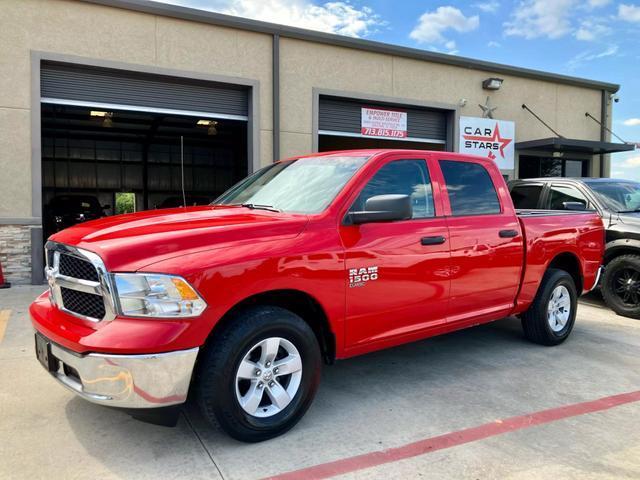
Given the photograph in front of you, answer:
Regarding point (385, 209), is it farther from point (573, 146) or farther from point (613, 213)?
point (573, 146)

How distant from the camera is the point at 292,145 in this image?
10.9 m

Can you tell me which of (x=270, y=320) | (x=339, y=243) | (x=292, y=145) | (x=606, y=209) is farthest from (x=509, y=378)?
(x=292, y=145)

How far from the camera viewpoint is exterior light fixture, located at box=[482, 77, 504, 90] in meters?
13.5

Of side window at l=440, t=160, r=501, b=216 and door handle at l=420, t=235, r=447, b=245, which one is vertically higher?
side window at l=440, t=160, r=501, b=216

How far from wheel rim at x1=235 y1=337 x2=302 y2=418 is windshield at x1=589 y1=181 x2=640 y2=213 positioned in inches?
234

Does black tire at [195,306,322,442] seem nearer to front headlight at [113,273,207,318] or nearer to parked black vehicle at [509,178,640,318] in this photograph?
front headlight at [113,273,207,318]

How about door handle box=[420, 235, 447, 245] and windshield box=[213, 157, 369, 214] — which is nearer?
windshield box=[213, 157, 369, 214]

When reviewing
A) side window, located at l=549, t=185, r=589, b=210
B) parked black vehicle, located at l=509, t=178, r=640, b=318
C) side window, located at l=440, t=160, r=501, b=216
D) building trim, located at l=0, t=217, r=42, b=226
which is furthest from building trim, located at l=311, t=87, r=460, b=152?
side window, located at l=440, t=160, r=501, b=216

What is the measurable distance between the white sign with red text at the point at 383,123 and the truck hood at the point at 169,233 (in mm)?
9100

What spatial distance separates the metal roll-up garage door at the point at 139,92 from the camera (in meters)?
9.05

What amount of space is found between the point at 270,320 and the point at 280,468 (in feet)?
2.70

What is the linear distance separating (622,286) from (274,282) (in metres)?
5.77

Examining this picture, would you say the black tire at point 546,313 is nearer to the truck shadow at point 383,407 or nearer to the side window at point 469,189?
the truck shadow at point 383,407

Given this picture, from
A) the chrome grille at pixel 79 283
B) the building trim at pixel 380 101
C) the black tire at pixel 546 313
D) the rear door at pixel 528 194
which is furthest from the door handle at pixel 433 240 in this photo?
the building trim at pixel 380 101
